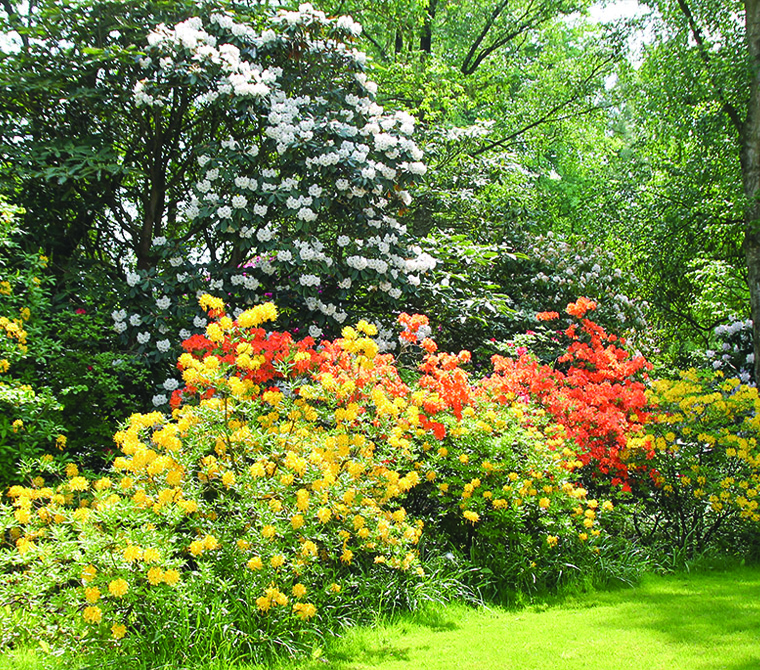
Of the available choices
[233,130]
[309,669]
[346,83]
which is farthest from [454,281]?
[309,669]

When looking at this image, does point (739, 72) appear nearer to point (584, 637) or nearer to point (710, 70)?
point (710, 70)

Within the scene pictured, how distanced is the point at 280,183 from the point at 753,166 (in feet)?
17.5

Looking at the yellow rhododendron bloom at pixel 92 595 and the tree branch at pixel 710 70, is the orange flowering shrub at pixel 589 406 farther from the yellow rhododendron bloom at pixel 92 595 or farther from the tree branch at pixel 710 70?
the tree branch at pixel 710 70

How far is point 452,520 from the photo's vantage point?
4633mm

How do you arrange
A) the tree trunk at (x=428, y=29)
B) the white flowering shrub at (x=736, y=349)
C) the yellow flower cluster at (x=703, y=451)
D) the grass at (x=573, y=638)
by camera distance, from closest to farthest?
1. the grass at (x=573, y=638)
2. the yellow flower cluster at (x=703, y=451)
3. the white flowering shrub at (x=736, y=349)
4. the tree trunk at (x=428, y=29)

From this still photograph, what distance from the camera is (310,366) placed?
14.6ft

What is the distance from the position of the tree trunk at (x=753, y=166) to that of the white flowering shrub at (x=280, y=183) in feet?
12.2

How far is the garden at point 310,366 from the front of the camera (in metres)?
3.25

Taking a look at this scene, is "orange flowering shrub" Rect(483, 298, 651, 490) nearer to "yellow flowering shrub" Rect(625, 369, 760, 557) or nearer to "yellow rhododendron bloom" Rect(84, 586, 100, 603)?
"yellow flowering shrub" Rect(625, 369, 760, 557)

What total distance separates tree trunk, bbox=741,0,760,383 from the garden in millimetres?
63

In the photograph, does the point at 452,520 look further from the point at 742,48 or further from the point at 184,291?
the point at 742,48

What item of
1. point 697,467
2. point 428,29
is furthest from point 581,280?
point 428,29

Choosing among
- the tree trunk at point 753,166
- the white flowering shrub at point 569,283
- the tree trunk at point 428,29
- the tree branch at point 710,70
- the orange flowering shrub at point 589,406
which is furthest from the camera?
the tree trunk at point 428,29

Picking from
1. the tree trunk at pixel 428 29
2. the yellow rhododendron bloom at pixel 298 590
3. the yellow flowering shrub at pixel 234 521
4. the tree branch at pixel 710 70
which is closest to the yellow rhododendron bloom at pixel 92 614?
the yellow flowering shrub at pixel 234 521
